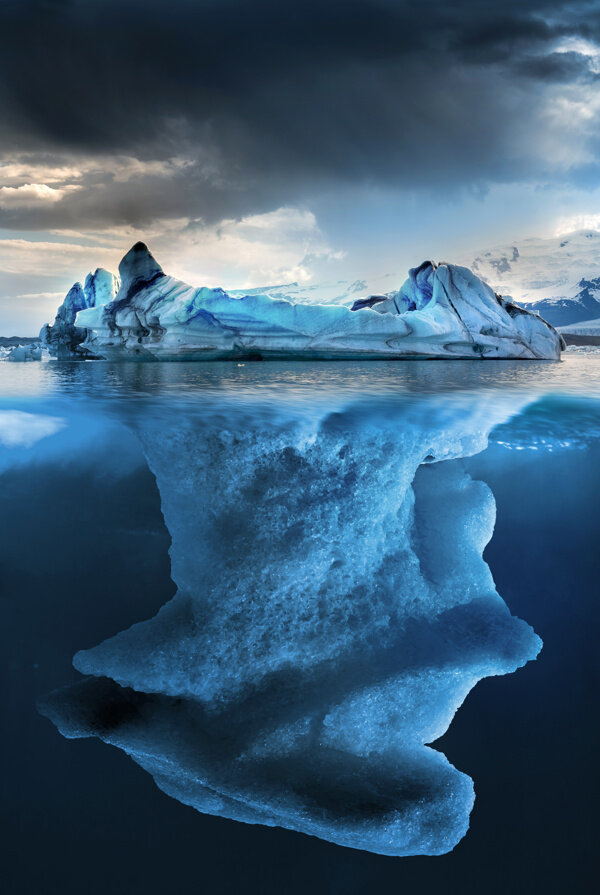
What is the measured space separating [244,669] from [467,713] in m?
3.17

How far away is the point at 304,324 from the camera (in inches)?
407

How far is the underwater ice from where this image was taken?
2828 mm

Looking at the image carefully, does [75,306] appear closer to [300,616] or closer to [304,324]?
[304,324]

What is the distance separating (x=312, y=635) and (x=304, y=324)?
794 cm

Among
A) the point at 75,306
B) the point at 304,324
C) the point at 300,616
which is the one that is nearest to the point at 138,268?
the point at 304,324

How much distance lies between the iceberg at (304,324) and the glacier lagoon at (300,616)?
429 centimetres

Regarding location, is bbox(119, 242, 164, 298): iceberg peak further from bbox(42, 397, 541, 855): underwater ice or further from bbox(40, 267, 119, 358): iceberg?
bbox(42, 397, 541, 855): underwater ice

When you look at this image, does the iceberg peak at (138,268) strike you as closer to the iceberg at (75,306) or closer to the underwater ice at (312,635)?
the iceberg at (75,306)

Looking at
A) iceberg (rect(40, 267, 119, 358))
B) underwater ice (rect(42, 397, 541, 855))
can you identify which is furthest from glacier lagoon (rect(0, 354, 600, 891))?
iceberg (rect(40, 267, 119, 358))

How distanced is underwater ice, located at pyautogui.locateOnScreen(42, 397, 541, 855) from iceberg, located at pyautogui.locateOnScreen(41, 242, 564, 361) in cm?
604

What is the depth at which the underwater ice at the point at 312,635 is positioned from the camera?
2828mm

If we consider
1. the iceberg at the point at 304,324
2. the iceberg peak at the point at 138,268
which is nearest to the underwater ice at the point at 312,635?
the iceberg at the point at 304,324

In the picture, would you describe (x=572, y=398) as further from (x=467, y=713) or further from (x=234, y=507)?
(x=234, y=507)

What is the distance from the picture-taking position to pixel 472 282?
11.6 meters
